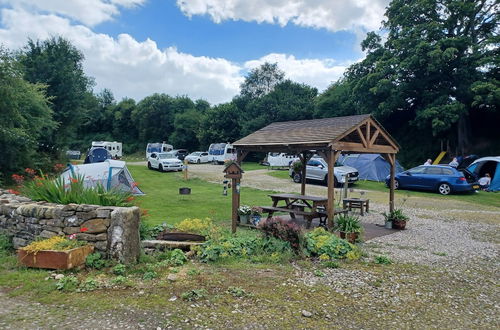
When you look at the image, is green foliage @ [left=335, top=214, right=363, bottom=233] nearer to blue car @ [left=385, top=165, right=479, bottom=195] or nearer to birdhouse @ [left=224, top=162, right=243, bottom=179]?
birdhouse @ [left=224, top=162, right=243, bottom=179]

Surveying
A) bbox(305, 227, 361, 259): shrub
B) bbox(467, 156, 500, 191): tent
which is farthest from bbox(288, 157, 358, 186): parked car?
bbox(305, 227, 361, 259): shrub

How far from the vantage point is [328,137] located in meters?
7.99

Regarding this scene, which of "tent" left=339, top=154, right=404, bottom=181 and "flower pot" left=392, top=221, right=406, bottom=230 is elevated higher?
"tent" left=339, top=154, right=404, bottom=181

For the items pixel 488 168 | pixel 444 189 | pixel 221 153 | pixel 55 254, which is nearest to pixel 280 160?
pixel 221 153

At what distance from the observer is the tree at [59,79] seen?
792 inches

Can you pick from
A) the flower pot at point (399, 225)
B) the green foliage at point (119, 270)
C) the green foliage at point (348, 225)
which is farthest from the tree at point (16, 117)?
the flower pot at point (399, 225)

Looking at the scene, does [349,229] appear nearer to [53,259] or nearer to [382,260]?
[382,260]

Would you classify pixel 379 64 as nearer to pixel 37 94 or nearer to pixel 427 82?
pixel 427 82

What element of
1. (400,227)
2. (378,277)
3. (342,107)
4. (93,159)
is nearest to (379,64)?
(342,107)

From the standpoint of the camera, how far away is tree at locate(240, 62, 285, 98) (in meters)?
47.8

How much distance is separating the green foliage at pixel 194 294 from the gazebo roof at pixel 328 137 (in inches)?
186

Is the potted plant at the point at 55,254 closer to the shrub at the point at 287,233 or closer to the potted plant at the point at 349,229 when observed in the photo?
the shrub at the point at 287,233

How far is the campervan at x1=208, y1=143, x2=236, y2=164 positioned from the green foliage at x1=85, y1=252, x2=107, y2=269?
29.2 m

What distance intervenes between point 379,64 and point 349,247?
22.2 m
